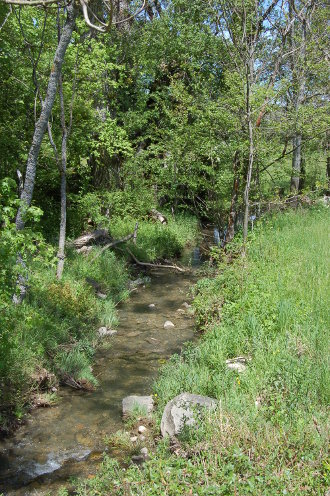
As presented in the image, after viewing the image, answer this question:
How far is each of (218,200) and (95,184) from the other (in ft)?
14.9

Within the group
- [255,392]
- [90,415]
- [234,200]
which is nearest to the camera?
[255,392]

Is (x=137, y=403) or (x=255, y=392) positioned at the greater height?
(x=255, y=392)

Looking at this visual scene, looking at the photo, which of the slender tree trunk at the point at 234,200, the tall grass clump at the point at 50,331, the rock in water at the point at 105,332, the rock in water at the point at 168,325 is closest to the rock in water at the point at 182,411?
the tall grass clump at the point at 50,331

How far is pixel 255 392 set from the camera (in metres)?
4.77

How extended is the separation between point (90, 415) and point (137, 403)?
27.1 inches

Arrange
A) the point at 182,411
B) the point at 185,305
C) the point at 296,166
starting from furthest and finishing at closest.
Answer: the point at 296,166
the point at 185,305
the point at 182,411

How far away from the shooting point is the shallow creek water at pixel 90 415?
4855mm

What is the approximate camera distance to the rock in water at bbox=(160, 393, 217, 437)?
463 cm

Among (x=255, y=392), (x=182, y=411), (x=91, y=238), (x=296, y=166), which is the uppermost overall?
(x=296, y=166)

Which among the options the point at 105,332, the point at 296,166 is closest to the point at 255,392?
the point at 105,332

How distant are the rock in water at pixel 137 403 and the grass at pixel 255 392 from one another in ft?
0.67

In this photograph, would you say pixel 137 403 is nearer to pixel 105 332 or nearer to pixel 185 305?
Answer: pixel 105 332

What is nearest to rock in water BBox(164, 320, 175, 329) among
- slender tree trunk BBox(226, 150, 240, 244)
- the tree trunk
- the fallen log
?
slender tree trunk BBox(226, 150, 240, 244)

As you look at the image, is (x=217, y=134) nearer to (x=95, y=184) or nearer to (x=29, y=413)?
(x=95, y=184)
